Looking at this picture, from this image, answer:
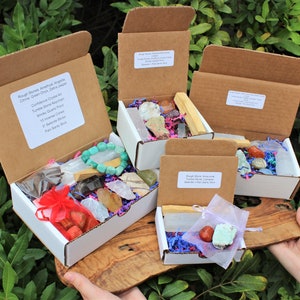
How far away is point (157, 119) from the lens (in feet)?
4.98

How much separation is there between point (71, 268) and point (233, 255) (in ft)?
1.60

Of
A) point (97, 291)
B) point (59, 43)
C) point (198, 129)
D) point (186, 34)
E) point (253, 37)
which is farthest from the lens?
point (253, 37)

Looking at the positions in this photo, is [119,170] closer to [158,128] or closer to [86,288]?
[158,128]

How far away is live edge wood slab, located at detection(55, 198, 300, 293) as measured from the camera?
130 cm

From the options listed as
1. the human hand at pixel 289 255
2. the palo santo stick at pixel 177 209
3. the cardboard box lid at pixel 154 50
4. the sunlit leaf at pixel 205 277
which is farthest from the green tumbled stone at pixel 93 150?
the human hand at pixel 289 255

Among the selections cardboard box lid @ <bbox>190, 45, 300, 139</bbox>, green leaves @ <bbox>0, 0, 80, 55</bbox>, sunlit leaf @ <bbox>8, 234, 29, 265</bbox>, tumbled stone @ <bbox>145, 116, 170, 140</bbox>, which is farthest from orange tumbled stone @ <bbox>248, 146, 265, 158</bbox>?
green leaves @ <bbox>0, 0, 80, 55</bbox>

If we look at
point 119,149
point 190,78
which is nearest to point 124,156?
point 119,149

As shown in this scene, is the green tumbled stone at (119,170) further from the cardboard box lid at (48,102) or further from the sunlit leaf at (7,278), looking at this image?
the sunlit leaf at (7,278)

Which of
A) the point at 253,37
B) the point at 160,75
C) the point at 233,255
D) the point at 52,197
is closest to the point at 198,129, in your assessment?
the point at 160,75

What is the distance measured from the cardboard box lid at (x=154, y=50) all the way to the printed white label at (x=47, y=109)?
7.6 inches

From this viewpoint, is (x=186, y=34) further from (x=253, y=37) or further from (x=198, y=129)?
(x=253, y=37)

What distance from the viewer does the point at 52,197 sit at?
50.9 inches

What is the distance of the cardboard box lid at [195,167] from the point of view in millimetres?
1354

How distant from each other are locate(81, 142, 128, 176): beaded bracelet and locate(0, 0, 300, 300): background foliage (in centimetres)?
29
